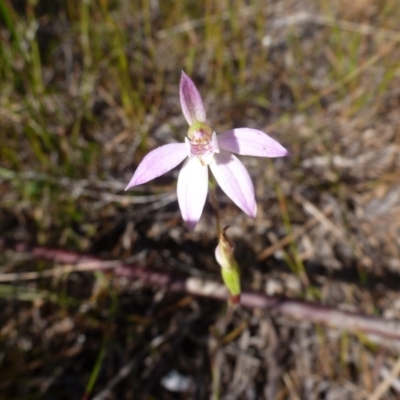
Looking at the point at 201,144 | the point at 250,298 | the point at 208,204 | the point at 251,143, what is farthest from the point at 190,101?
the point at 208,204

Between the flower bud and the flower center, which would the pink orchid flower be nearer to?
the flower center

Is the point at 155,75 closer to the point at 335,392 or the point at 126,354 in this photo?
the point at 126,354

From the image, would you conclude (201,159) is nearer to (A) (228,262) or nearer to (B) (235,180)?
(B) (235,180)

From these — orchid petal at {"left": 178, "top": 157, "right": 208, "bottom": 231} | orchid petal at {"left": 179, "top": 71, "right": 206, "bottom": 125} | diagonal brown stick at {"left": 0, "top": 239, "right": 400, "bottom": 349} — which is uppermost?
orchid petal at {"left": 179, "top": 71, "right": 206, "bottom": 125}

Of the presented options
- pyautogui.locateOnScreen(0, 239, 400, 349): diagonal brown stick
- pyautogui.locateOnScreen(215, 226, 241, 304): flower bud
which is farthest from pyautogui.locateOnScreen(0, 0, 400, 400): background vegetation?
pyautogui.locateOnScreen(215, 226, 241, 304): flower bud

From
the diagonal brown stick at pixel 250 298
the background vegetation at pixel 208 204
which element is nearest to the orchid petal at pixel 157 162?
the diagonal brown stick at pixel 250 298

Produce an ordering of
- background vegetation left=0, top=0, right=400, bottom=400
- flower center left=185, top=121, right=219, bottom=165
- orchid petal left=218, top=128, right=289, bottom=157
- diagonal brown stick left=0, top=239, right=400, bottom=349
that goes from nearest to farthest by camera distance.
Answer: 1. orchid petal left=218, top=128, right=289, bottom=157
2. flower center left=185, top=121, right=219, bottom=165
3. diagonal brown stick left=0, top=239, right=400, bottom=349
4. background vegetation left=0, top=0, right=400, bottom=400

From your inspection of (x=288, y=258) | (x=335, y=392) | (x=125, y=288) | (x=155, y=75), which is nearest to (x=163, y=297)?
(x=125, y=288)
